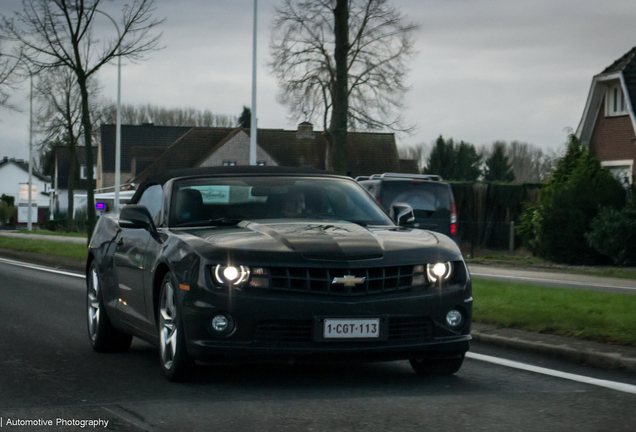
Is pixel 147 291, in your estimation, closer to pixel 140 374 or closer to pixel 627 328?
pixel 140 374

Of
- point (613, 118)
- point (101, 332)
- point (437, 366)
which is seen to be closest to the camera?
point (437, 366)

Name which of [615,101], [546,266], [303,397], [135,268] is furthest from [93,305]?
[615,101]

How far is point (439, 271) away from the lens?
255 inches

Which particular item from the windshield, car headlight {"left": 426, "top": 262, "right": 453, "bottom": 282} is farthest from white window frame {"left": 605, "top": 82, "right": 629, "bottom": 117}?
car headlight {"left": 426, "top": 262, "right": 453, "bottom": 282}

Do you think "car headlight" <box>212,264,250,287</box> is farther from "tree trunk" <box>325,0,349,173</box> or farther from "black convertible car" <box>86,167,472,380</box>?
"tree trunk" <box>325,0,349,173</box>

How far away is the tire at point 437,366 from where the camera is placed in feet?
22.7

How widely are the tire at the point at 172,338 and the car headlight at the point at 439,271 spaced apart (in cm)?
164

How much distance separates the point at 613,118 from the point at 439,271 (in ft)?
79.2

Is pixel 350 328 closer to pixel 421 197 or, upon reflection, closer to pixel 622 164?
pixel 421 197

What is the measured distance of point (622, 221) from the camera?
73.1 ft

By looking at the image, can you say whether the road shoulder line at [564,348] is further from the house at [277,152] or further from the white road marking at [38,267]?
the house at [277,152]

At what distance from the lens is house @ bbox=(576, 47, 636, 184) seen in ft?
91.0

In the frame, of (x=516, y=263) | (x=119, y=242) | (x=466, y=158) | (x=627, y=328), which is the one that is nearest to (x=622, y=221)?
(x=516, y=263)

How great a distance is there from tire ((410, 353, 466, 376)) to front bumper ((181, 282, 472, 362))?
0.67 m
